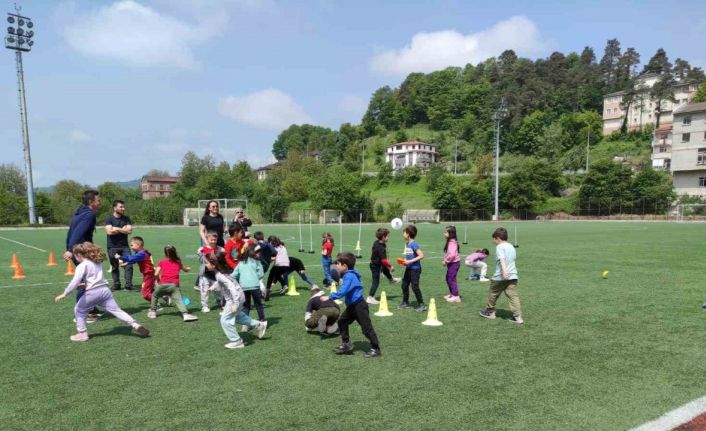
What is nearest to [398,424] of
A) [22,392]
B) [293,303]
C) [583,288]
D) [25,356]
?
[22,392]

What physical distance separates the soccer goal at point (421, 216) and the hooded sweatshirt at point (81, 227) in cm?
5740

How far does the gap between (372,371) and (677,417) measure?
308 cm

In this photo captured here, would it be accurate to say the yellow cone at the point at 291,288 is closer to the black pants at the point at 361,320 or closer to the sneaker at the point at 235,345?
the sneaker at the point at 235,345

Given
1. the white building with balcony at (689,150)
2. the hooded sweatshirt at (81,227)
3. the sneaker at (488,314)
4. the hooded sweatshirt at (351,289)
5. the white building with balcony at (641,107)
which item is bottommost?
the sneaker at (488,314)

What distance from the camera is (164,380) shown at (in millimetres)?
5359

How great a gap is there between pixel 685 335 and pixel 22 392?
8.94 meters

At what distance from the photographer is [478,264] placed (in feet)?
42.1

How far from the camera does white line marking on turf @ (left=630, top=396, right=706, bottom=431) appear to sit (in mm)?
4203

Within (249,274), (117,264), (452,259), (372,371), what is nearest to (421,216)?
(452,259)

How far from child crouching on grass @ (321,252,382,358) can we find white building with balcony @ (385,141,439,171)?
421 feet

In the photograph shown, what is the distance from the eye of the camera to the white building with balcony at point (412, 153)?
135 meters

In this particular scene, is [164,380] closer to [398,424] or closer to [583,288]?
[398,424]

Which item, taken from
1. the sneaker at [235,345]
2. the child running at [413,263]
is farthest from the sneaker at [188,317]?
the child running at [413,263]

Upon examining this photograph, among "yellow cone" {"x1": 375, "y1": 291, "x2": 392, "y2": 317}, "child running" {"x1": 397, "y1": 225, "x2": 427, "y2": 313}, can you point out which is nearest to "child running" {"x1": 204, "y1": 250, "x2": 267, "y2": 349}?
"yellow cone" {"x1": 375, "y1": 291, "x2": 392, "y2": 317}
